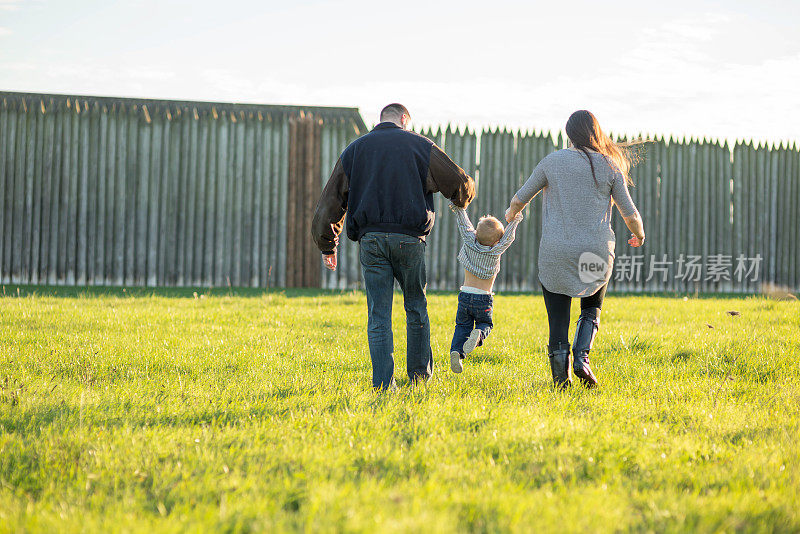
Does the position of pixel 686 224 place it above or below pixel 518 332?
above

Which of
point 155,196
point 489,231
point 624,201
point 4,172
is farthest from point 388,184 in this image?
point 4,172

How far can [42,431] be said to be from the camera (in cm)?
279

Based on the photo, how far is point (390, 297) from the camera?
152 inches

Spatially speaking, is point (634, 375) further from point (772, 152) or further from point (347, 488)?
point (772, 152)

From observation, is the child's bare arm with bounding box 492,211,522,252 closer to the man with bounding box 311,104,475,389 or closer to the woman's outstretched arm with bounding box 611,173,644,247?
the man with bounding box 311,104,475,389

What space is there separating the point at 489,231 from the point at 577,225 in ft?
2.59

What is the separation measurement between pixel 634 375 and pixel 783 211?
888 cm

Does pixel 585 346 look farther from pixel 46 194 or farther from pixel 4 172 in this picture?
Result: pixel 4 172

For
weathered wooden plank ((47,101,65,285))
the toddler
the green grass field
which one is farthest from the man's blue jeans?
weathered wooden plank ((47,101,65,285))

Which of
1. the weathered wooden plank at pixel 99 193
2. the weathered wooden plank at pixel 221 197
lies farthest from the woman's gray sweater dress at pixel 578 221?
the weathered wooden plank at pixel 99 193

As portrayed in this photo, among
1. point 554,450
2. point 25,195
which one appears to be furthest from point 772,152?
point 25,195

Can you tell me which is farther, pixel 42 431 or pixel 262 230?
pixel 262 230

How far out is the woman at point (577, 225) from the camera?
377cm

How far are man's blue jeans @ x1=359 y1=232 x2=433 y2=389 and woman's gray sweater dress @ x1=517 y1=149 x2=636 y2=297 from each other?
784mm
